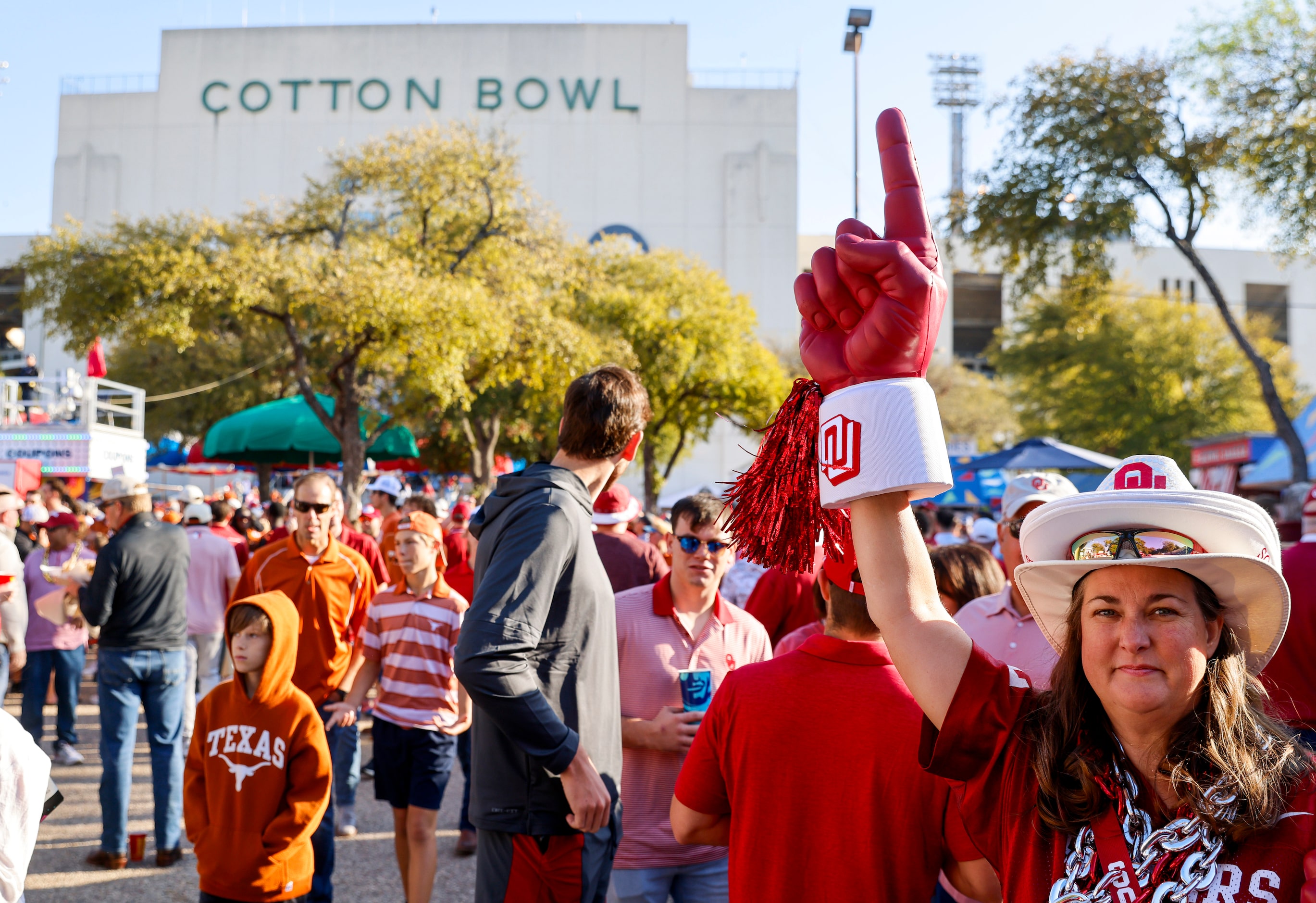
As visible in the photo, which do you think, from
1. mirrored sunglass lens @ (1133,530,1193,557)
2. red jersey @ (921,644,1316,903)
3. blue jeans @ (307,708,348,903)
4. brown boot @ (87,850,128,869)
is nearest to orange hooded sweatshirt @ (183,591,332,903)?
blue jeans @ (307,708,348,903)

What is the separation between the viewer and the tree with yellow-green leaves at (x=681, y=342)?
1132 inches

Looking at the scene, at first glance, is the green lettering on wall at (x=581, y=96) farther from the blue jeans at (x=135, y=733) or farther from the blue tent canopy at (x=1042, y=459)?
the blue jeans at (x=135, y=733)

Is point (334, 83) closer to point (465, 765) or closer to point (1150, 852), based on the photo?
point (465, 765)

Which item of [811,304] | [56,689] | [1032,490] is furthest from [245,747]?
[56,689]

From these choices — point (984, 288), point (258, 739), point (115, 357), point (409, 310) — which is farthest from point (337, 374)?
point (984, 288)

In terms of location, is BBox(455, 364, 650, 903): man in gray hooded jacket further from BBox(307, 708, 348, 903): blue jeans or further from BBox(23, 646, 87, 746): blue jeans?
BBox(23, 646, 87, 746): blue jeans

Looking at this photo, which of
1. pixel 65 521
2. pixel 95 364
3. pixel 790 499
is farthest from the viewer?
pixel 95 364

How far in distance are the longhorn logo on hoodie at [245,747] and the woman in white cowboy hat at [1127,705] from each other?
3.10m

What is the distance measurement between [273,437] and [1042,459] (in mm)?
10713

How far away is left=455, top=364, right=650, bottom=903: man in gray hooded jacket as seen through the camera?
2604 mm

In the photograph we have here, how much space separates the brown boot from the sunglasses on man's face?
392 centimetres

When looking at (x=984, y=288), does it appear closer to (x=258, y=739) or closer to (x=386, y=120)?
(x=386, y=120)

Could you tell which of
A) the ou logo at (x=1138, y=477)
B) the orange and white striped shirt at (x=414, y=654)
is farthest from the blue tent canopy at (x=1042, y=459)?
the ou logo at (x=1138, y=477)

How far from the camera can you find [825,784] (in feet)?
8.00
